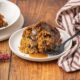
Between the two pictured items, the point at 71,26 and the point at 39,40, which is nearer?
the point at 39,40

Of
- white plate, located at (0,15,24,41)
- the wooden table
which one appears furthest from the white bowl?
the wooden table

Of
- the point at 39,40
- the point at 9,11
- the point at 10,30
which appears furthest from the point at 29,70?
the point at 9,11

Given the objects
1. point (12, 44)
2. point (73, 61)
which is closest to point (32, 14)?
point (12, 44)

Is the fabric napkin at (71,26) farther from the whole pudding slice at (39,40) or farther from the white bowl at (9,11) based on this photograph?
the white bowl at (9,11)

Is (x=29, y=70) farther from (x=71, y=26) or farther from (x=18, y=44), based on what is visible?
(x=71, y=26)

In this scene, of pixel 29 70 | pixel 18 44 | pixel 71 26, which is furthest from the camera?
pixel 71 26

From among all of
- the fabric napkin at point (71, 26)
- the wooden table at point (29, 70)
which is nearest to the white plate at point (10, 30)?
the wooden table at point (29, 70)

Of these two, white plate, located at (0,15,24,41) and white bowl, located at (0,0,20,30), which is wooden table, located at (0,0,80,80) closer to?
white plate, located at (0,15,24,41)

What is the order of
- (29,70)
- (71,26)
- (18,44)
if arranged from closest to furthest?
(29,70)
(18,44)
(71,26)
